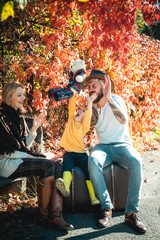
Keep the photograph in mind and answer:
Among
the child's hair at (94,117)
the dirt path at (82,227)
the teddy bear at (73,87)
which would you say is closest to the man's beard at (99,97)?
the child's hair at (94,117)

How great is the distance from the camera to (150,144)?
6910mm

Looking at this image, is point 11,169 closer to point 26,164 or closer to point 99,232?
point 26,164

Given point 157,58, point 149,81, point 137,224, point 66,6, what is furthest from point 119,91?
point 137,224

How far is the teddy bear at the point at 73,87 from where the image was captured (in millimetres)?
3475

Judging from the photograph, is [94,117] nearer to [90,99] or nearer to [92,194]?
[90,99]

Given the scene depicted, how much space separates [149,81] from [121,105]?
134 inches

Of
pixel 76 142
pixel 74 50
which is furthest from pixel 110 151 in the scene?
pixel 74 50

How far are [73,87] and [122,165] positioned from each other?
1.14m

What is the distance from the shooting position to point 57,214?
9.69 ft

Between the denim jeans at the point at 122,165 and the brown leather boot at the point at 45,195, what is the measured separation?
18.7 inches

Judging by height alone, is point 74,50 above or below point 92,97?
above

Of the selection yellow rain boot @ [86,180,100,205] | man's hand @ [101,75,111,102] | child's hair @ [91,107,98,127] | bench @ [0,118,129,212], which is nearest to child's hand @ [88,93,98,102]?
man's hand @ [101,75,111,102]

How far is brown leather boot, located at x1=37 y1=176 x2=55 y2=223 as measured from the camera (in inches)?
118

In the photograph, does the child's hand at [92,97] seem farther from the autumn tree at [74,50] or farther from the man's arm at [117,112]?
the autumn tree at [74,50]
